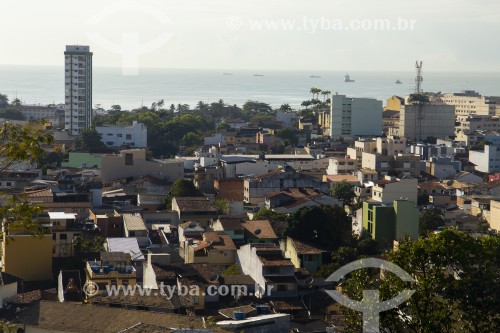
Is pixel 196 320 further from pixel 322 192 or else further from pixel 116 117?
pixel 116 117

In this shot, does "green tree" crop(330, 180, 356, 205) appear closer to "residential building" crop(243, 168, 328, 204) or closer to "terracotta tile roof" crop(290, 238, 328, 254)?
"residential building" crop(243, 168, 328, 204)

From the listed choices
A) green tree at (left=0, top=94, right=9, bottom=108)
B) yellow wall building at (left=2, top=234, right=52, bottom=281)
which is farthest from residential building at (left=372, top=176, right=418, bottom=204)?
green tree at (left=0, top=94, right=9, bottom=108)

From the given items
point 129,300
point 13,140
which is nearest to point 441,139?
point 129,300

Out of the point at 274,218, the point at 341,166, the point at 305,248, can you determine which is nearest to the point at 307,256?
the point at 305,248

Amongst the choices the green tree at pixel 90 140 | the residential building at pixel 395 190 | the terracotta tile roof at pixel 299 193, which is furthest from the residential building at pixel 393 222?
the green tree at pixel 90 140

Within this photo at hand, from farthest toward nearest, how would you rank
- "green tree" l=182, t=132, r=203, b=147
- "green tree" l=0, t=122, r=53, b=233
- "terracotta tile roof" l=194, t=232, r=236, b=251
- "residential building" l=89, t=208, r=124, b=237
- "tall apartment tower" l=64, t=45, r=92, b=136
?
"tall apartment tower" l=64, t=45, r=92, b=136 → "green tree" l=182, t=132, r=203, b=147 → "residential building" l=89, t=208, r=124, b=237 → "terracotta tile roof" l=194, t=232, r=236, b=251 → "green tree" l=0, t=122, r=53, b=233

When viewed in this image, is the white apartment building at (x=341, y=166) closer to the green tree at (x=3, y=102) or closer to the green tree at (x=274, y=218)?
the green tree at (x=274, y=218)
